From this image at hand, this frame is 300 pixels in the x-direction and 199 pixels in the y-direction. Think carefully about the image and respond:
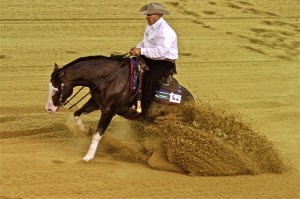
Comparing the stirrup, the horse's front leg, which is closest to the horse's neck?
the horse's front leg

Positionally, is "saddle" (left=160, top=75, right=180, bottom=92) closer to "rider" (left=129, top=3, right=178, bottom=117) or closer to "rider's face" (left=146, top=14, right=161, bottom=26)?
"rider" (left=129, top=3, right=178, bottom=117)

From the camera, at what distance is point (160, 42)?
8359 mm

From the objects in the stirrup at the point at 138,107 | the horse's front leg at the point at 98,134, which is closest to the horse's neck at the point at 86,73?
the horse's front leg at the point at 98,134

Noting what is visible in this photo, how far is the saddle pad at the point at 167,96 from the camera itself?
865 centimetres

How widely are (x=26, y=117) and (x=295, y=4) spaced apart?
34.9 ft

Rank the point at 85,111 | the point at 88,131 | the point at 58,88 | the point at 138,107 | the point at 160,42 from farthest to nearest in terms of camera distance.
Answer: the point at 88,131 → the point at 85,111 → the point at 138,107 → the point at 160,42 → the point at 58,88

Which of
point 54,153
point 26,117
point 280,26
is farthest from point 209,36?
point 54,153

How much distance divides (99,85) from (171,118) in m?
1.08

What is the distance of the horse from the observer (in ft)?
27.0

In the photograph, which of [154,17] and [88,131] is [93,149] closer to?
[88,131]

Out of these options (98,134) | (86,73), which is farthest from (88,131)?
(86,73)

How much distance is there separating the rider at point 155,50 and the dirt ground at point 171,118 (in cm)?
51

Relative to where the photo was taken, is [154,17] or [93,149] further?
[154,17]

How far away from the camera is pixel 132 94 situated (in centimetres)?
846
